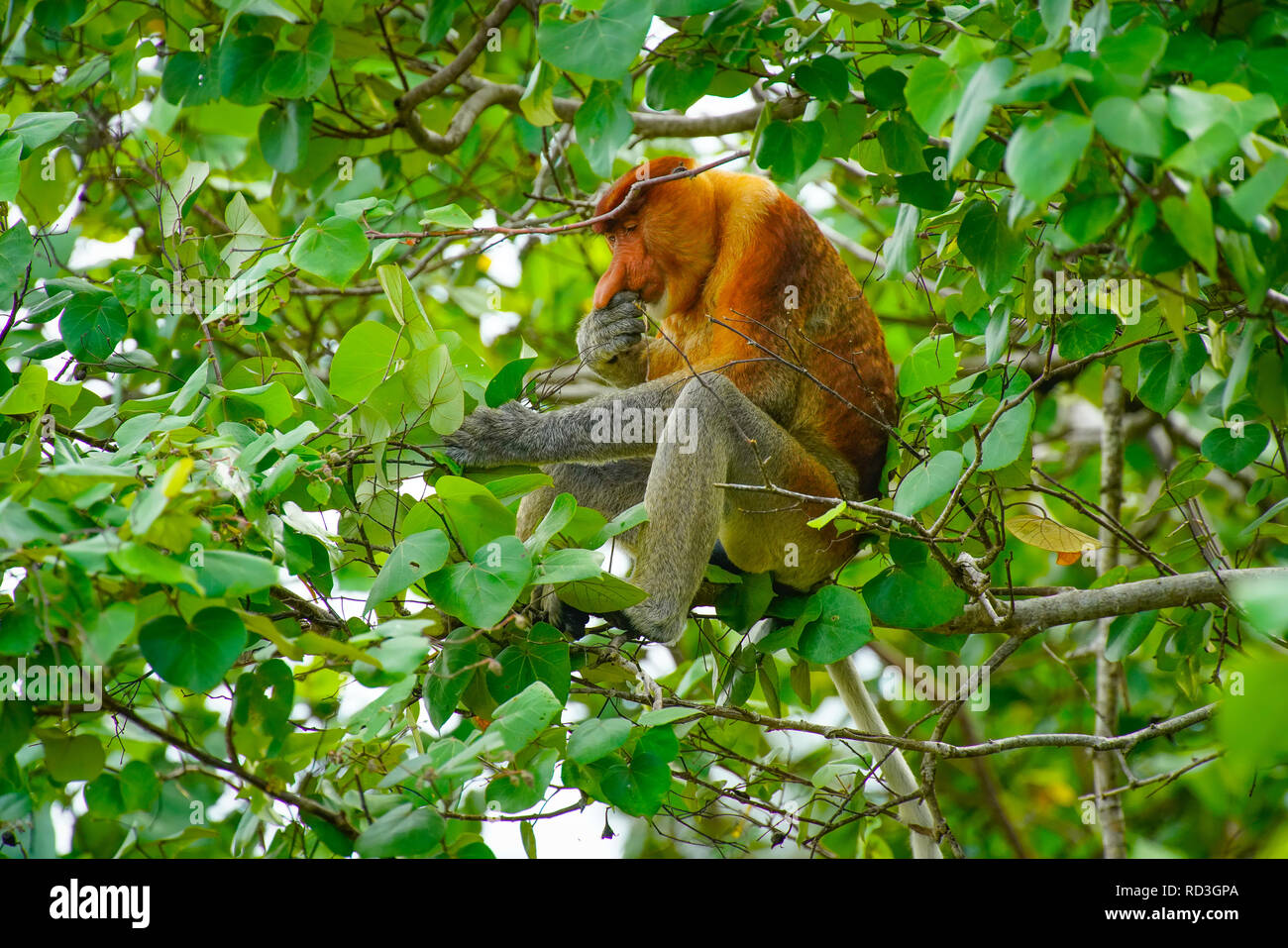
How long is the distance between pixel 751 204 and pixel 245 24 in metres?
1.71

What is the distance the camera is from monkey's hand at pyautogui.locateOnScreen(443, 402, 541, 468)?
10.4 ft

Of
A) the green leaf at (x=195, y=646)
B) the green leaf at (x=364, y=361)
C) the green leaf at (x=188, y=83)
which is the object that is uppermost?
the green leaf at (x=188, y=83)

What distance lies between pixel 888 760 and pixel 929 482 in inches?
49.1

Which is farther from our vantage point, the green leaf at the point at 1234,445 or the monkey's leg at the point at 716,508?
the monkey's leg at the point at 716,508

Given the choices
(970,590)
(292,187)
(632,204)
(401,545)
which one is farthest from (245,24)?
(970,590)

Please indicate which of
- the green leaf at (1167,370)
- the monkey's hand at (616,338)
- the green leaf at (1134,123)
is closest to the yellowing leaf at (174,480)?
the green leaf at (1134,123)

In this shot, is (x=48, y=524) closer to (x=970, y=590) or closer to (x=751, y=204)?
(x=970, y=590)

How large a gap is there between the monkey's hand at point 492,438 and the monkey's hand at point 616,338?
333 mm

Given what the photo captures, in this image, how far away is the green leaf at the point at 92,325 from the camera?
276 centimetres

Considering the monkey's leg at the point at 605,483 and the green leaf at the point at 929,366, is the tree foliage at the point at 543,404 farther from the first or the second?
the monkey's leg at the point at 605,483

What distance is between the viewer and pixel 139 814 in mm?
2475

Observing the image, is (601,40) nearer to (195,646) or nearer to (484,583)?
(484,583)

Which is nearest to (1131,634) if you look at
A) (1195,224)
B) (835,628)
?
(835,628)

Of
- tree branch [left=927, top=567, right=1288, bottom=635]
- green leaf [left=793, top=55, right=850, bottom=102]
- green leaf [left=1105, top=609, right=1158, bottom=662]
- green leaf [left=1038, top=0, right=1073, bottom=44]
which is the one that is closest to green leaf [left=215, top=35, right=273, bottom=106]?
green leaf [left=793, top=55, right=850, bottom=102]
